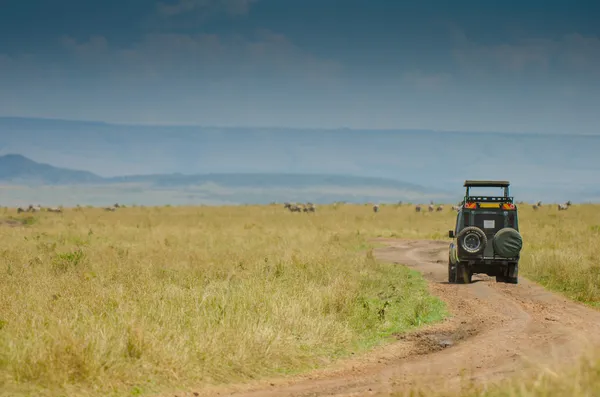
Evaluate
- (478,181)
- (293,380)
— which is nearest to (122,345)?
(293,380)

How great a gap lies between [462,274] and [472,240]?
4.77 feet

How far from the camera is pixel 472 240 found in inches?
856

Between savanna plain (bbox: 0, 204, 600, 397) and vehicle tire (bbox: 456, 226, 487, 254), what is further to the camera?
vehicle tire (bbox: 456, 226, 487, 254)

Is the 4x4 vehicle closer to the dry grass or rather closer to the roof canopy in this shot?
the roof canopy

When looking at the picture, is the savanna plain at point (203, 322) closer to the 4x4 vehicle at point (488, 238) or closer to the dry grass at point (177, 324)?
the dry grass at point (177, 324)

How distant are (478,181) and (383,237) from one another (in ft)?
76.8

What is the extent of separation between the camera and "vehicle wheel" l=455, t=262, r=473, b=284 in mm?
22500

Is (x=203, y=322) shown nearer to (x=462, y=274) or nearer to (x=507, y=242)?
(x=507, y=242)

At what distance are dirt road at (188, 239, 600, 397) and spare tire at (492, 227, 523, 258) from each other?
3.70 feet

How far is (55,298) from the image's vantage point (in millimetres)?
13703

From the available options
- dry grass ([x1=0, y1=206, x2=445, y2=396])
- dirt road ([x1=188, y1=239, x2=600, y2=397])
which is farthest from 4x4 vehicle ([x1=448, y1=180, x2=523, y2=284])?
dry grass ([x1=0, y1=206, x2=445, y2=396])

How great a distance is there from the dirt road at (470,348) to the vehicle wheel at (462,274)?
147 centimetres

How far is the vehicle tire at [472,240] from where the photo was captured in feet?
70.7

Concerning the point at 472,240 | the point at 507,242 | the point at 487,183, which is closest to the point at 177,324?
the point at 472,240
